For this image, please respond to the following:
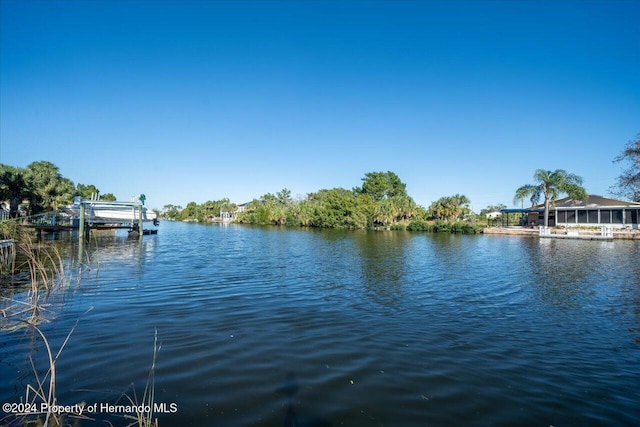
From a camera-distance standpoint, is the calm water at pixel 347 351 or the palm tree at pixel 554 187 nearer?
the calm water at pixel 347 351

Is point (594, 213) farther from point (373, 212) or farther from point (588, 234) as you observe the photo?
point (373, 212)

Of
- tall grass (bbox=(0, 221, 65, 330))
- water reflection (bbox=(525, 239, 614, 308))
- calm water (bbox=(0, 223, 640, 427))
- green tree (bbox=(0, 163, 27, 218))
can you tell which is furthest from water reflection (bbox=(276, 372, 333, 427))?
green tree (bbox=(0, 163, 27, 218))

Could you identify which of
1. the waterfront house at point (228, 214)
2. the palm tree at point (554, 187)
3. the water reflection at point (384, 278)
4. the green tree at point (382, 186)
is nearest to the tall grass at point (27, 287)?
the water reflection at point (384, 278)

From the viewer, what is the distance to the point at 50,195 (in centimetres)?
4038

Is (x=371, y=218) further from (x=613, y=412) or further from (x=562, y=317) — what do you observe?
(x=613, y=412)

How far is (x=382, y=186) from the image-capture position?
99.9 m

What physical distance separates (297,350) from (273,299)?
4.45 m

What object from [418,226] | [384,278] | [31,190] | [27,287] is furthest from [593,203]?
[31,190]

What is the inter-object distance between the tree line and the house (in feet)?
230

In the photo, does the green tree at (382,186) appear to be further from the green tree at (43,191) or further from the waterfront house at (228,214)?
the green tree at (43,191)

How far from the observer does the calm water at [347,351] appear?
4.64 meters

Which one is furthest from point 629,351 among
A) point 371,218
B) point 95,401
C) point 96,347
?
point 371,218

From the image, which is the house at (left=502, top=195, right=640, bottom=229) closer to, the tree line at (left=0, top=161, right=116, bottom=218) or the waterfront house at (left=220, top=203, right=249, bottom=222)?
the tree line at (left=0, top=161, right=116, bottom=218)

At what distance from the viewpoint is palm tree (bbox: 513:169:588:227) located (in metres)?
48.9
